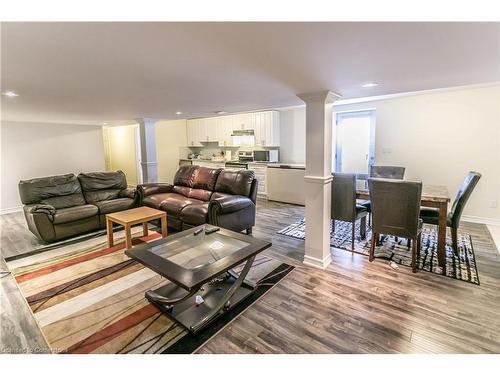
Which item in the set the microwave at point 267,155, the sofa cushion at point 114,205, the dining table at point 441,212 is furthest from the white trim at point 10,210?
the dining table at point 441,212

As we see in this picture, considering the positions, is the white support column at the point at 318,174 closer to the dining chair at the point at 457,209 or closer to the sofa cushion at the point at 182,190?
the dining chair at the point at 457,209

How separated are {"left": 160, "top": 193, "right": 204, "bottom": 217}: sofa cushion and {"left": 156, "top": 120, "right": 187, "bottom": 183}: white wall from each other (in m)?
3.65

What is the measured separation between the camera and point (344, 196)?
3.52 metres

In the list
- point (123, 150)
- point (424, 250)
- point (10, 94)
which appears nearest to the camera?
point (10, 94)

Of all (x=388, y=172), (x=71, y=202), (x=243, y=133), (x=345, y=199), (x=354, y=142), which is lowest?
(x=71, y=202)

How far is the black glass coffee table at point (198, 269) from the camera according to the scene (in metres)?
1.94

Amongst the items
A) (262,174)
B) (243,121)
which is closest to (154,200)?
(262,174)

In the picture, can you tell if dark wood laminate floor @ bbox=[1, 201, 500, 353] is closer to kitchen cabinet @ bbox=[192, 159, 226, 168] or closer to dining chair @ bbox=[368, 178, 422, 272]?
dining chair @ bbox=[368, 178, 422, 272]

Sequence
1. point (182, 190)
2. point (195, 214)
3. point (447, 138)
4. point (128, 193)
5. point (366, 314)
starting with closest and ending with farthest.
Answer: point (366, 314), point (195, 214), point (447, 138), point (128, 193), point (182, 190)

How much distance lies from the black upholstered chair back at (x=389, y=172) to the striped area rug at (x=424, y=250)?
3.01ft

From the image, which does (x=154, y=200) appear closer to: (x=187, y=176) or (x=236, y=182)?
(x=187, y=176)

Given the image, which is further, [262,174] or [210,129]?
[210,129]

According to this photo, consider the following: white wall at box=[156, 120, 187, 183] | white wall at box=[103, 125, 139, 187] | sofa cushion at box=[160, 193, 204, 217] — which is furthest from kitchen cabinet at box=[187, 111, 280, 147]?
sofa cushion at box=[160, 193, 204, 217]

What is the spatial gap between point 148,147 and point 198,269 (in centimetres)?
411
